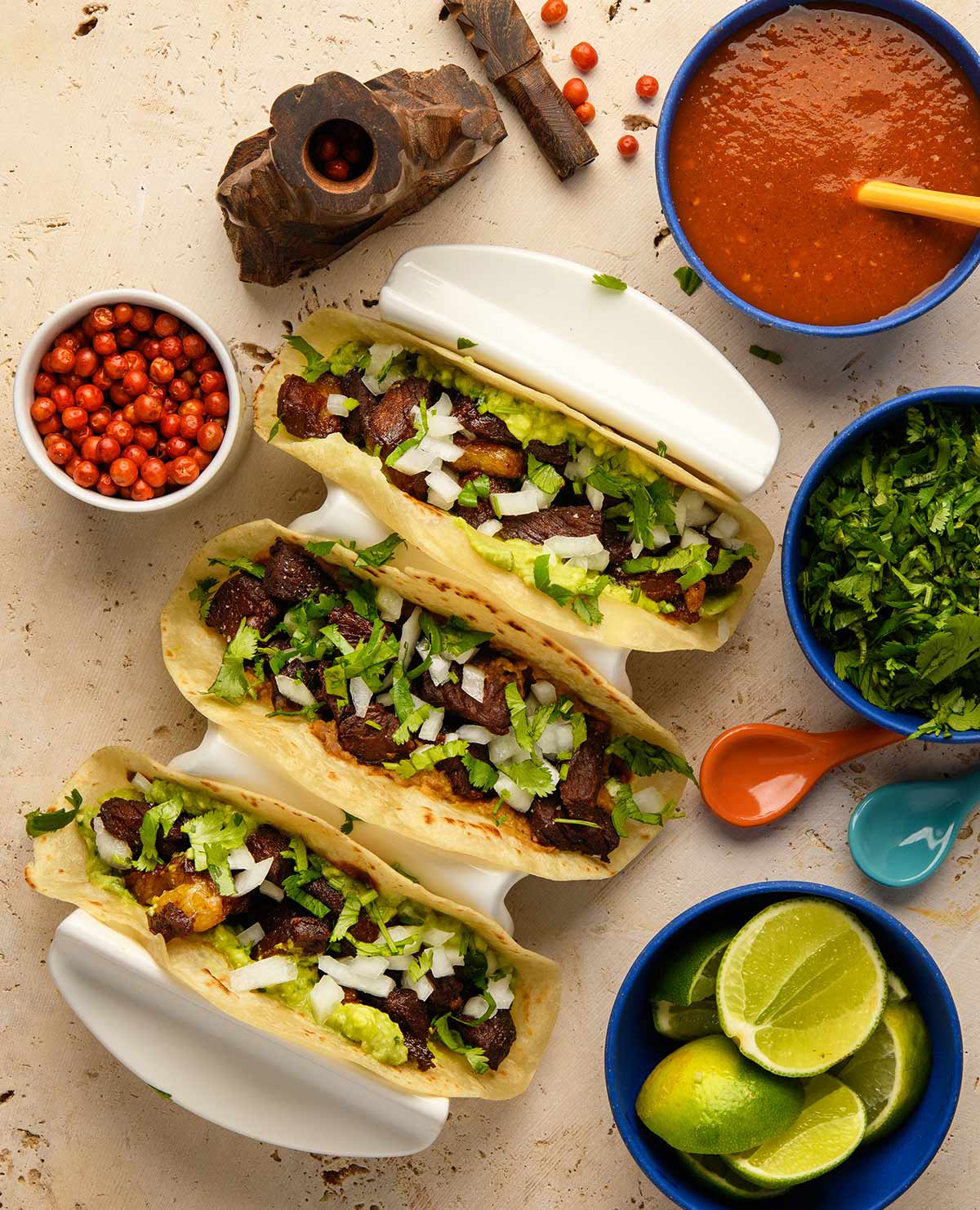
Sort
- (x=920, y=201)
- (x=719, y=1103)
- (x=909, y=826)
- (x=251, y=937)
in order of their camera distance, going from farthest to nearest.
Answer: (x=909, y=826)
(x=251, y=937)
(x=719, y=1103)
(x=920, y=201)

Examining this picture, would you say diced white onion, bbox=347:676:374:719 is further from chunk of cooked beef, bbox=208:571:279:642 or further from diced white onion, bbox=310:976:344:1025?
diced white onion, bbox=310:976:344:1025

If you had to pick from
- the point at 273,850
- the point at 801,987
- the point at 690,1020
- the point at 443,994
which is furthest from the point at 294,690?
the point at 801,987

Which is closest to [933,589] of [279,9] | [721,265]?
[721,265]

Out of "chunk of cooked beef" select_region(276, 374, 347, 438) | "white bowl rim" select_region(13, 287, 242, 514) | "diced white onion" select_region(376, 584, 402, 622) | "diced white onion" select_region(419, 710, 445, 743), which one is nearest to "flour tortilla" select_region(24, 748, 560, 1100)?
"diced white onion" select_region(419, 710, 445, 743)

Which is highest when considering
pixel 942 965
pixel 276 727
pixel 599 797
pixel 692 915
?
pixel 276 727

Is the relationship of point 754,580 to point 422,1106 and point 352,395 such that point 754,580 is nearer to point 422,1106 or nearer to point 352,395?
point 352,395

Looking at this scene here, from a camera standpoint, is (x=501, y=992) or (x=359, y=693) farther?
(x=501, y=992)

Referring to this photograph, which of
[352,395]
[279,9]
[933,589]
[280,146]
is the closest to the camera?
[280,146]

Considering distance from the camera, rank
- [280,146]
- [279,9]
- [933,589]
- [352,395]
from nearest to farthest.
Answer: [280,146] → [933,589] → [352,395] → [279,9]

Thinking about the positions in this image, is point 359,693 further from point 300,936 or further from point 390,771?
point 300,936
